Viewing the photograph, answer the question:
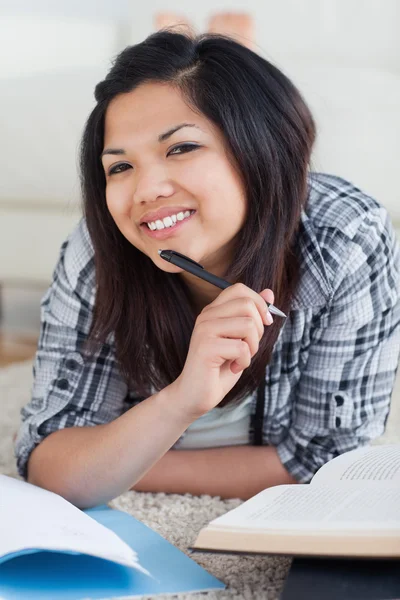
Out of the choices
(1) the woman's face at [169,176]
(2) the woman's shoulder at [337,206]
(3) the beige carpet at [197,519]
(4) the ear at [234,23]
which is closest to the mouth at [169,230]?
(1) the woman's face at [169,176]

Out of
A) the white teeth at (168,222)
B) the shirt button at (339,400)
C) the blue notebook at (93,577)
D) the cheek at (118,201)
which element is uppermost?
the cheek at (118,201)

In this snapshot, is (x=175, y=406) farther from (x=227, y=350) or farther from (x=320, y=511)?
(x=320, y=511)

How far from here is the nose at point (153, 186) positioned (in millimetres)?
899

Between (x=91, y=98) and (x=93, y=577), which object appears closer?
(x=93, y=577)

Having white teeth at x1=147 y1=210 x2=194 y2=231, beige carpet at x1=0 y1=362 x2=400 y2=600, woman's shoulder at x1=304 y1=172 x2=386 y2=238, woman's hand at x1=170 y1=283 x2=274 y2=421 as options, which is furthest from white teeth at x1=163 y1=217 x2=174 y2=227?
beige carpet at x1=0 y1=362 x2=400 y2=600

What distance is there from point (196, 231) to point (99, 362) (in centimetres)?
25

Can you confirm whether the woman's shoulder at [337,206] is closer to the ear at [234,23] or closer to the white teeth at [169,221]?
the white teeth at [169,221]

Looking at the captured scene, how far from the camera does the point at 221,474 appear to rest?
1063 millimetres

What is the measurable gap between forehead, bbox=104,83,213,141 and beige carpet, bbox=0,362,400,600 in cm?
44

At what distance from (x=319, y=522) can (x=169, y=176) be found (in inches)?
16.5

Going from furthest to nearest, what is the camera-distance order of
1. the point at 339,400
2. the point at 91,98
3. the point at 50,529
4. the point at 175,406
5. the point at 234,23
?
the point at 234,23 → the point at 91,98 → the point at 339,400 → the point at 175,406 → the point at 50,529

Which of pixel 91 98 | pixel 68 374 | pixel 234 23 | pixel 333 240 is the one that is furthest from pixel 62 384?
pixel 234 23

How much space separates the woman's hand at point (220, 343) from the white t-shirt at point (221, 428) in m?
0.24

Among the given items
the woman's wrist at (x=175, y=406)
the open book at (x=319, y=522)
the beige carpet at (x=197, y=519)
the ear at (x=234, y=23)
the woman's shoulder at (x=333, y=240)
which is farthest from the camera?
the ear at (x=234, y=23)
